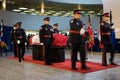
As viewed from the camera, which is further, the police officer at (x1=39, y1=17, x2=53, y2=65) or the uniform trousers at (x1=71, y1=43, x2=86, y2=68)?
the police officer at (x1=39, y1=17, x2=53, y2=65)

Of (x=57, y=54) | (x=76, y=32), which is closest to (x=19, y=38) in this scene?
(x=57, y=54)

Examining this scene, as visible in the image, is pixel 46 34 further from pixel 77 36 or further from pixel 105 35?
pixel 105 35

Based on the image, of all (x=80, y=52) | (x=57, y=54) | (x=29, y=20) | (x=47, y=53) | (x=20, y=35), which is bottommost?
(x=57, y=54)

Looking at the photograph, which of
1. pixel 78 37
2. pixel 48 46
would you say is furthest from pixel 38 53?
pixel 78 37

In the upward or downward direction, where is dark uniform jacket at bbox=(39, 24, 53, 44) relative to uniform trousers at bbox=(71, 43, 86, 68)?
upward

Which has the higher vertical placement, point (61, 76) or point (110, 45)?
point (110, 45)

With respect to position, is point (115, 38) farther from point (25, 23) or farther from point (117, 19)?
point (25, 23)

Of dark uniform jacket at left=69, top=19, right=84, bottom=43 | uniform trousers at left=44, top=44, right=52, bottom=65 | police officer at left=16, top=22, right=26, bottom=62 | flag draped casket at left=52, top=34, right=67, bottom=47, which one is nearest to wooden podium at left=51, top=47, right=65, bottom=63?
flag draped casket at left=52, top=34, right=67, bottom=47

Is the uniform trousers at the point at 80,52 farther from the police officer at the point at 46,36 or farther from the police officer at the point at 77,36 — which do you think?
the police officer at the point at 46,36

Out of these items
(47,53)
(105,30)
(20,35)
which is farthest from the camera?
(20,35)

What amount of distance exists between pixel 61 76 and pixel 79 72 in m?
0.67

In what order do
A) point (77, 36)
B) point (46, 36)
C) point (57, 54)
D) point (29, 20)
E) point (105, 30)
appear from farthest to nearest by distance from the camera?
point (29, 20) → point (57, 54) → point (46, 36) → point (105, 30) → point (77, 36)

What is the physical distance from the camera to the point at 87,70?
625 centimetres

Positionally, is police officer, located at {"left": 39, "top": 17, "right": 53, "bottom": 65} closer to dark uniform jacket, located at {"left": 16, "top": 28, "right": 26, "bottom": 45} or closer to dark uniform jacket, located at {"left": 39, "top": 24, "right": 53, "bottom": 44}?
dark uniform jacket, located at {"left": 39, "top": 24, "right": 53, "bottom": 44}
